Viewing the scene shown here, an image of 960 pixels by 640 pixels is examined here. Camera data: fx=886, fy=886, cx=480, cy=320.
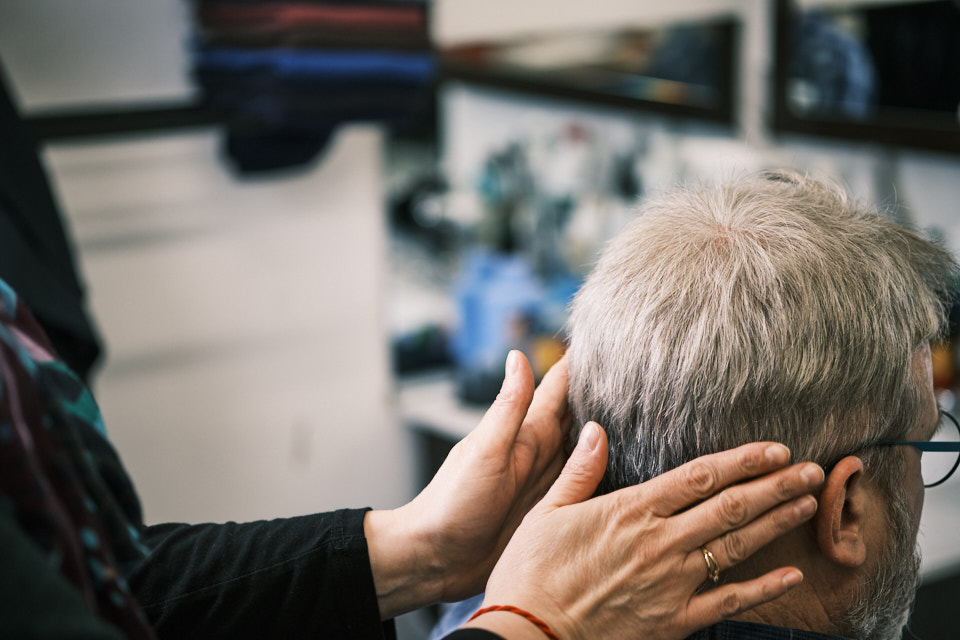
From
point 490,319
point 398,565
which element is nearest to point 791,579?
point 398,565

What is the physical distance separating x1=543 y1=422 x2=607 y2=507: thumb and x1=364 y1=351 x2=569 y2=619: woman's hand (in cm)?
12

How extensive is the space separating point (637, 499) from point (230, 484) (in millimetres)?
1776

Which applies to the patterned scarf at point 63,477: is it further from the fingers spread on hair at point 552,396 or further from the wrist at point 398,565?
the fingers spread on hair at point 552,396

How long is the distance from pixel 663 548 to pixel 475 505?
0.94 feet

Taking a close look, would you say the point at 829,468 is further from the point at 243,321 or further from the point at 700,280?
the point at 243,321

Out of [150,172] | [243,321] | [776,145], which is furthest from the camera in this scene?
[776,145]

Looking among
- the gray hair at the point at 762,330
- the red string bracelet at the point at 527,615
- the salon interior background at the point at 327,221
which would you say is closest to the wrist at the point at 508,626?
the red string bracelet at the point at 527,615

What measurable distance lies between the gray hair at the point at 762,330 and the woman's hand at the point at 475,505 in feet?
0.36

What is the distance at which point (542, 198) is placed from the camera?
301 centimetres

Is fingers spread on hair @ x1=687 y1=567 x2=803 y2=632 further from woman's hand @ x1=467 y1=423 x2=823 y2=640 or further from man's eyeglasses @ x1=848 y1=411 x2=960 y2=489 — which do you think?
man's eyeglasses @ x1=848 y1=411 x2=960 y2=489

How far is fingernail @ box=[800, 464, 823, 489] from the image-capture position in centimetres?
96

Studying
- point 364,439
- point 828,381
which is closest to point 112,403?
point 364,439

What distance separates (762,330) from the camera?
3.24 ft

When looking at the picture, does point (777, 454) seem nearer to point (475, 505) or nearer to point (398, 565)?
point (475, 505)
